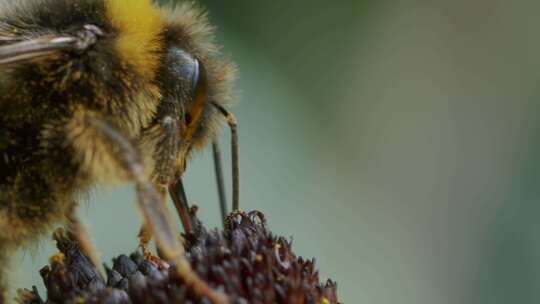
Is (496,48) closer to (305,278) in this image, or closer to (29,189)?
(305,278)

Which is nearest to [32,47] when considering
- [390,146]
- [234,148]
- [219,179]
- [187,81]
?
[187,81]

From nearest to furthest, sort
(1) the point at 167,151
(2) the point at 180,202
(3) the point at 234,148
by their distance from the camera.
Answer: (1) the point at 167,151 < (2) the point at 180,202 < (3) the point at 234,148

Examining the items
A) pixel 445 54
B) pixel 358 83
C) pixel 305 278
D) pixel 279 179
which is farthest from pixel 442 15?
pixel 305 278

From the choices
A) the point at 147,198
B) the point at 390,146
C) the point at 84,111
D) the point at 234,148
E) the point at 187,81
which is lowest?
the point at 147,198

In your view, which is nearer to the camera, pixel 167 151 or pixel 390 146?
pixel 167 151

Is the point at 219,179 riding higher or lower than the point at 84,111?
higher

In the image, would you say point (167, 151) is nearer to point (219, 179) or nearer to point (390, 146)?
point (219, 179)

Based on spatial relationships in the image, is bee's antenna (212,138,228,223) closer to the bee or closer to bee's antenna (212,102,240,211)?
bee's antenna (212,102,240,211)

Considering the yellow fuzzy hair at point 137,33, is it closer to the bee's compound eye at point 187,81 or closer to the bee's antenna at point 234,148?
the bee's compound eye at point 187,81

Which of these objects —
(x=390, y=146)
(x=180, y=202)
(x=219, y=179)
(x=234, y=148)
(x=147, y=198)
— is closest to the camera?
(x=147, y=198)
